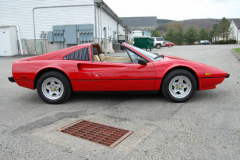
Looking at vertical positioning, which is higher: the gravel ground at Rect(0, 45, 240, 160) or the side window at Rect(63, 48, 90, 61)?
the side window at Rect(63, 48, 90, 61)

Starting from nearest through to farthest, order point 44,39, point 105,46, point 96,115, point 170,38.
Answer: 1. point 96,115
2. point 105,46
3. point 44,39
4. point 170,38

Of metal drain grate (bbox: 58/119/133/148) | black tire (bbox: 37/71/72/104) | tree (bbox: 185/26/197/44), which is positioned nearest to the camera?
metal drain grate (bbox: 58/119/133/148)

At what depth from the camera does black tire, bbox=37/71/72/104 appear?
4.44 metres

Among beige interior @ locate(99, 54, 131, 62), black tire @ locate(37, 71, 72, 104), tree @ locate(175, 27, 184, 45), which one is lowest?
black tire @ locate(37, 71, 72, 104)

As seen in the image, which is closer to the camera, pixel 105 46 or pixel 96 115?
pixel 96 115

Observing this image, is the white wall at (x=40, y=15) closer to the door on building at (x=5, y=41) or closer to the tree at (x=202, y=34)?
the door on building at (x=5, y=41)

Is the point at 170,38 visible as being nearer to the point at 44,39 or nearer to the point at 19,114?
the point at 44,39

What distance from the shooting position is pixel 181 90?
175 inches

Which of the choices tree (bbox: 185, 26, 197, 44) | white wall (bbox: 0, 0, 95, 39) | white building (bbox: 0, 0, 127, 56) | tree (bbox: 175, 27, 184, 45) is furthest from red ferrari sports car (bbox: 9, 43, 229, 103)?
tree (bbox: 185, 26, 197, 44)

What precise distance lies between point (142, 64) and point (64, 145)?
225cm

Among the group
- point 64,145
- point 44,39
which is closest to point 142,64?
point 64,145

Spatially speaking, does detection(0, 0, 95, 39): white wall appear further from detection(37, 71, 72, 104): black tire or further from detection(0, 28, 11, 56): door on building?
detection(37, 71, 72, 104): black tire

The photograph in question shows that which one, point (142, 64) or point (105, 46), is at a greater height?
point (105, 46)

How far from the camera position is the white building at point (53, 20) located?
17.9 metres
